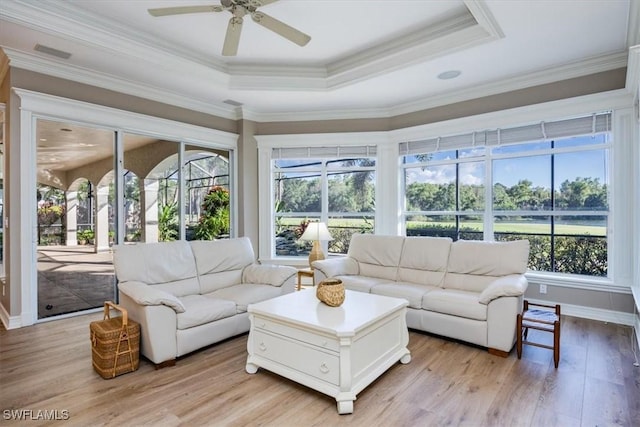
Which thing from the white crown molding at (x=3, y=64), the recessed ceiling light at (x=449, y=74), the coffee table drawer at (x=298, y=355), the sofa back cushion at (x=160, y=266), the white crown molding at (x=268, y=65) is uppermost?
the white crown molding at (x=268, y=65)

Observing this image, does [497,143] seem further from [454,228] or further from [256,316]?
[256,316]

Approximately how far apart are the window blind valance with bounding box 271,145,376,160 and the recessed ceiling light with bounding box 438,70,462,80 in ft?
5.05

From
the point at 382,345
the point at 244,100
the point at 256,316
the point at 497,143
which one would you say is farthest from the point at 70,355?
the point at 497,143

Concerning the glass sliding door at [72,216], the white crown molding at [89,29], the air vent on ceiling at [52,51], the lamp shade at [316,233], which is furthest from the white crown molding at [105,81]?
the lamp shade at [316,233]

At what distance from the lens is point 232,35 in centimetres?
285

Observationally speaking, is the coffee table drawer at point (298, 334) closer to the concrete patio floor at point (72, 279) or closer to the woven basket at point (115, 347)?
the woven basket at point (115, 347)

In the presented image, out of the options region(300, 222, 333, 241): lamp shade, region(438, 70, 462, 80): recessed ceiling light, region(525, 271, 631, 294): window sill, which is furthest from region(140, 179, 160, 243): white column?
region(525, 271, 631, 294): window sill

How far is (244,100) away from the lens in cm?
515

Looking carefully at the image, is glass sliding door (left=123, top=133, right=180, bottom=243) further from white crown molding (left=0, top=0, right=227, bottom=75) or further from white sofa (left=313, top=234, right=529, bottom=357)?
white sofa (left=313, top=234, right=529, bottom=357)

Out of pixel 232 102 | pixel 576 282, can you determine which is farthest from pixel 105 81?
pixel 576 282

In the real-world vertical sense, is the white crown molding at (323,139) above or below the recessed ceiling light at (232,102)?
below

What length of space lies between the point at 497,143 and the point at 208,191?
4242mm

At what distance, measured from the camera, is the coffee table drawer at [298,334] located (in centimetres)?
225

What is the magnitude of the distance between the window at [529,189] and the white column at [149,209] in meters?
3.70
